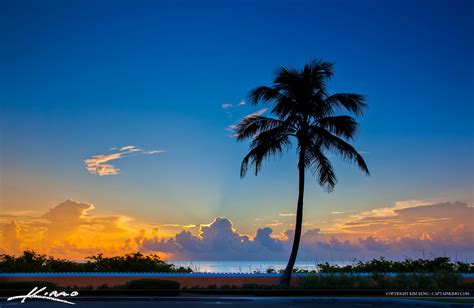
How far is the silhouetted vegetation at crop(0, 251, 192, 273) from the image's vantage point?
1344 inches

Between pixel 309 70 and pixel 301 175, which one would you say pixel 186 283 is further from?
pixel 309 70

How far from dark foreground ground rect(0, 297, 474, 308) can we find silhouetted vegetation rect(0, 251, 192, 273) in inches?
430

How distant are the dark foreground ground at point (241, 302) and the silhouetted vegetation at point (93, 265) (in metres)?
10.9

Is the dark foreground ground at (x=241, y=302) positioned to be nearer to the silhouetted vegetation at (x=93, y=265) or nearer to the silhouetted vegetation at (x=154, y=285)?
the silhouetted vegetation at (x=154, y=285)

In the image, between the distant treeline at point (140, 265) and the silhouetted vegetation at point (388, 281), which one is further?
the distant treeline at point (140, 265)

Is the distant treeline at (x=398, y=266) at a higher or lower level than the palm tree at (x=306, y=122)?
lower

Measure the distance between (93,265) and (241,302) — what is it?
49.4 feet

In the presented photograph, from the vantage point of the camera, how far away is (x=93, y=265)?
113 feet

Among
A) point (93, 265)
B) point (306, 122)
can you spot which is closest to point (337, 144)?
point (306, 122)

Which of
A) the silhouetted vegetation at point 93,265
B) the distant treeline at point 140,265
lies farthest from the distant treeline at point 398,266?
the silhouetted vegetation at point 93,265

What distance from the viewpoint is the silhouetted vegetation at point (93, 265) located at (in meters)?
34.1
